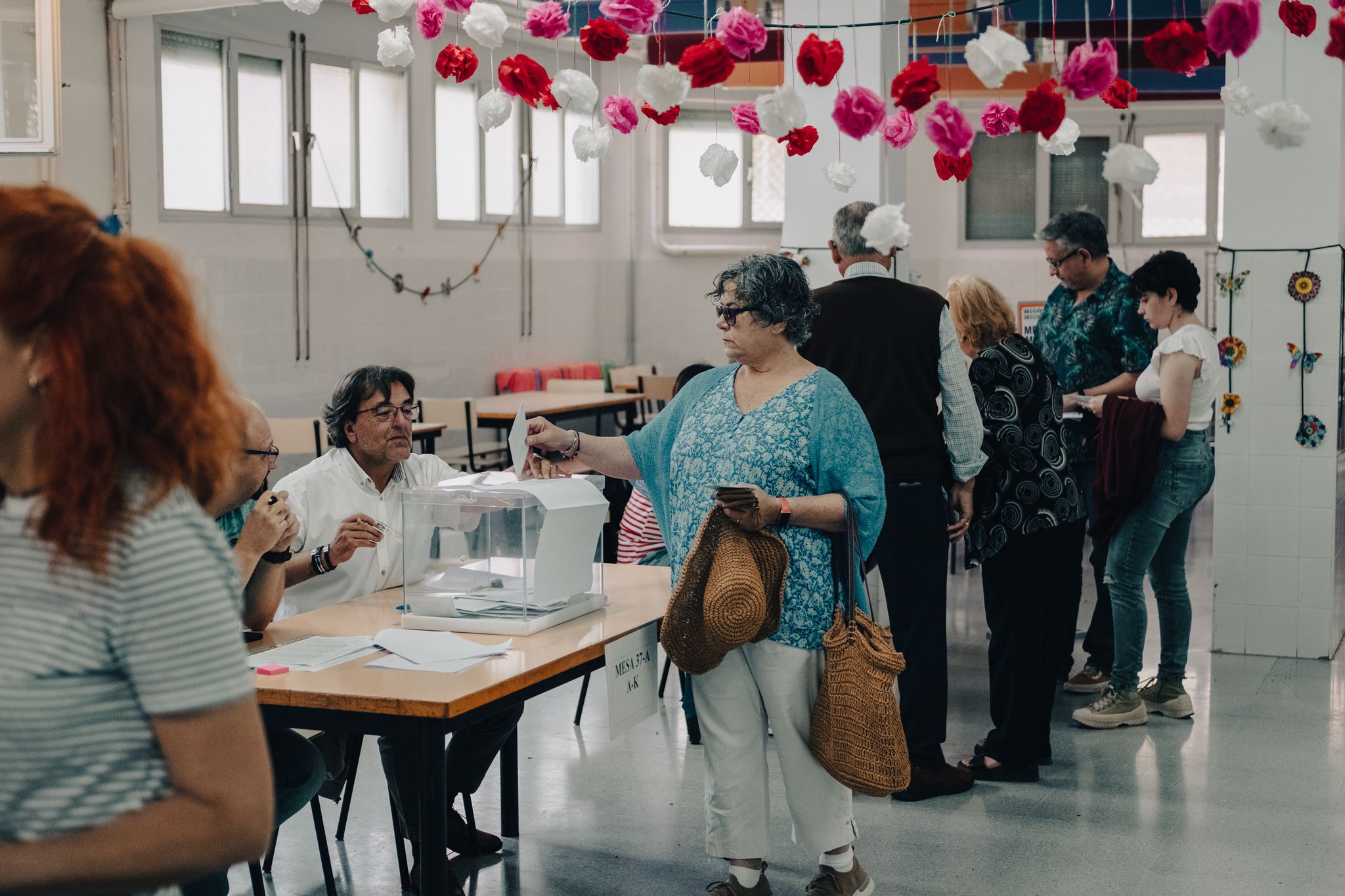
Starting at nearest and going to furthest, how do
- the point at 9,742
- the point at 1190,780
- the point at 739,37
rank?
1. the point at 9,742
2. the point at 739,37
3. the point at 1190,780

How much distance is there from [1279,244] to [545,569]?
13.4 feet

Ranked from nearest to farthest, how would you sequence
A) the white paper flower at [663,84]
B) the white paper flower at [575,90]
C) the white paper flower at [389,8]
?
the white paper flower at [663,84] → the white paper flower at [575,90] → the white paper flower at [389,8]

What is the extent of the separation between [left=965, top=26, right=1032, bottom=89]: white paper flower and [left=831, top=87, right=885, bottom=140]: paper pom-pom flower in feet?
1.65

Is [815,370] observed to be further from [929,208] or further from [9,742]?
[929,208]

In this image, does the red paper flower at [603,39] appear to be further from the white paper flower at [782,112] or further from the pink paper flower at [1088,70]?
the pink paper flower at [1088,70]

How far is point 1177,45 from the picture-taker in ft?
10.0

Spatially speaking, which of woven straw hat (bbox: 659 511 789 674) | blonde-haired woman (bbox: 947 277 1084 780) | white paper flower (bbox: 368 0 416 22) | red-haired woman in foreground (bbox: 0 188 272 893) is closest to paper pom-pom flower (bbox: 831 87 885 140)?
blonde-haired woman (bbox: 947 277 1084 780)

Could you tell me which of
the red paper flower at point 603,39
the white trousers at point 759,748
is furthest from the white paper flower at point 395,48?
the white trousers at point 759,748

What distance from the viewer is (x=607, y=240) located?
12586 mm

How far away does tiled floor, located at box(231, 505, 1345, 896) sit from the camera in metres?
3.65

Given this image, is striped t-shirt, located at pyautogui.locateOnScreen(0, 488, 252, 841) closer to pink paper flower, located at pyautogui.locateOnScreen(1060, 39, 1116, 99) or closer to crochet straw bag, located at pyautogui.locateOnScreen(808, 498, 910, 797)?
crochet straw bag, located at pyautogui.locateOnScreen(808, 498, 910, 797)

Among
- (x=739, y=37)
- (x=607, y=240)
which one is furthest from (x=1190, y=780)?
(x=607, y=240)

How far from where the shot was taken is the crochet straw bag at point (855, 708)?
3.25m

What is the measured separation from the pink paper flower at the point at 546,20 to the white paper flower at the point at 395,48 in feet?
1.20
